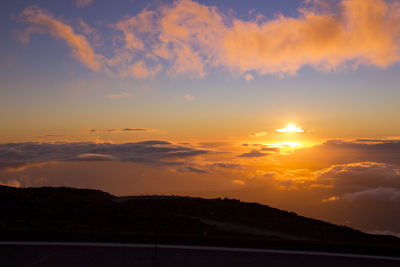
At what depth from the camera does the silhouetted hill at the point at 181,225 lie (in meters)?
9.05

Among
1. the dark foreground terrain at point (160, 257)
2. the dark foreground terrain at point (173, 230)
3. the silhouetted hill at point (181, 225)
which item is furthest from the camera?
the silhouetted hill at point (181, 225)

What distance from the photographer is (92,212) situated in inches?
706

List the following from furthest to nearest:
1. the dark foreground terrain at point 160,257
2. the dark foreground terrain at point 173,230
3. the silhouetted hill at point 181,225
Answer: the silhouetted hill at point 181,225 < the dark foreground terrain at point 173,230 < the dark foreground terrain at point 160,257

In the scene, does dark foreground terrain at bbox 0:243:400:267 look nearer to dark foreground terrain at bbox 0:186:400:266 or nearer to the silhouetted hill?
dark foreground terrain at bbox 0:186:400:266

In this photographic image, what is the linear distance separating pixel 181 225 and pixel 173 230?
151 cm

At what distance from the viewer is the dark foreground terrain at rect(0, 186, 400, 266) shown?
303 inches

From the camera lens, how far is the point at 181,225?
1650cm

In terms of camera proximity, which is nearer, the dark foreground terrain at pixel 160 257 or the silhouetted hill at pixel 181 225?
the dark foreground terrain at pixel 160 257

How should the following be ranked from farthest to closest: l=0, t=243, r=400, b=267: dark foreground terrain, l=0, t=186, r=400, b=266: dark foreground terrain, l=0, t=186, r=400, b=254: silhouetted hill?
l=0, t=186, r=400, b=254: silhouetted hill → l=0, t=186, r=400, b=266: dark foreground terrain → l=0, t=243, r=400, b=267: dark foreground terrain

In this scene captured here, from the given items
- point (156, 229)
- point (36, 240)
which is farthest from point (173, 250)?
point (156, 229)

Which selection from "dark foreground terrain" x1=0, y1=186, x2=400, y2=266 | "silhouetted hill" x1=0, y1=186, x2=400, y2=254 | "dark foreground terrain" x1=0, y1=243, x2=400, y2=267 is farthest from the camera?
"silhouetted hill" x1=0, y1=186, x2=400, y2=254

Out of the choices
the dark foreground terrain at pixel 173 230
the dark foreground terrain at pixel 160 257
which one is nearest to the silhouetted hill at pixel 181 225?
the dark foreground terrain at pixel 173 230

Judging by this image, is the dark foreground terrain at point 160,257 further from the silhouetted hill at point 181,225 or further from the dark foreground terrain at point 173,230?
the silhouetted hill at point 181,225

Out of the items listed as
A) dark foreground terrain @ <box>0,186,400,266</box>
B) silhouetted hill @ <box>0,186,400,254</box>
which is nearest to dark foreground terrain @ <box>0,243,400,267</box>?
dark foreground terrain @ <box>0,186,400,266</box>
